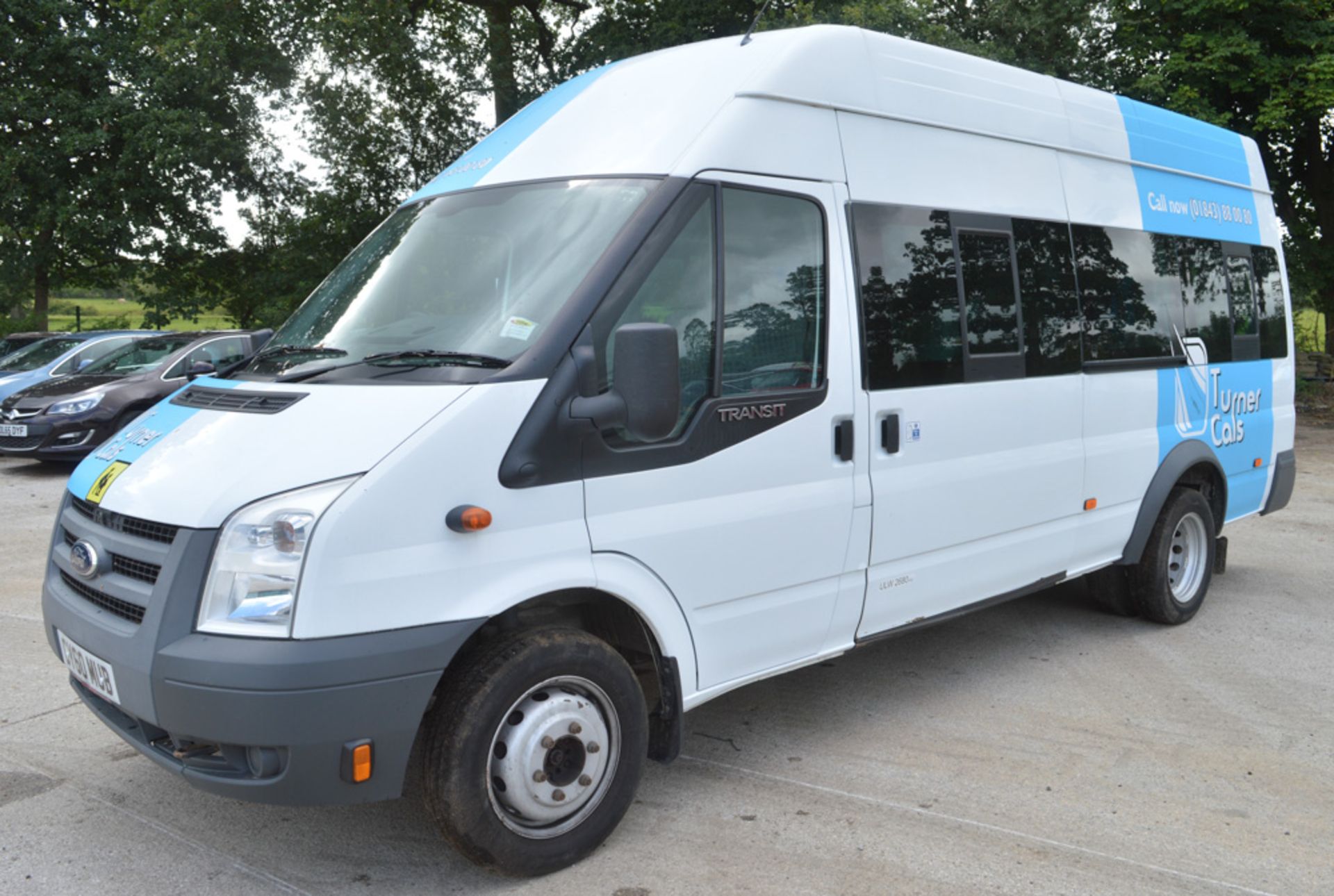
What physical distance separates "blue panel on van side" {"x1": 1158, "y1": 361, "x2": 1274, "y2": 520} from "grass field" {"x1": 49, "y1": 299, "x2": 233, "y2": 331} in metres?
23.3

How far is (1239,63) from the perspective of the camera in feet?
61.5

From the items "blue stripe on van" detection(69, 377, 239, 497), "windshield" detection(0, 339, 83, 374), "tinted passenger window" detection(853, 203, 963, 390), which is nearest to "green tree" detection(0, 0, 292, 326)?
"windshield" detection(0, 339, 83, 374)

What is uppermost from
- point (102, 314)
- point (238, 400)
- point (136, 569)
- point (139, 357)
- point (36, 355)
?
point (102, 314)

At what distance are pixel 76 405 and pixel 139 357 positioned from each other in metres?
1.62

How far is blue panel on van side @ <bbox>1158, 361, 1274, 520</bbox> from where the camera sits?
6117 millimetres

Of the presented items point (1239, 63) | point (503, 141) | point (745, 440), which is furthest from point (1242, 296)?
point (1239, 63)

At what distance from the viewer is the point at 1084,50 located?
19906mm

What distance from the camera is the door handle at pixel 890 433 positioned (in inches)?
172

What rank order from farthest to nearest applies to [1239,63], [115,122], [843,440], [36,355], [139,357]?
1. [115,122]
2. [1239,63]
3. [36,355]
4. [139,357]
5. [843,440]

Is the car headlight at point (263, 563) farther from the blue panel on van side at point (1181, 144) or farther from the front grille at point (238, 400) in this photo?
the blue panel on van side at point (1181, 144)

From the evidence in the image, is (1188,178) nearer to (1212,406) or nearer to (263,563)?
(1212,406)

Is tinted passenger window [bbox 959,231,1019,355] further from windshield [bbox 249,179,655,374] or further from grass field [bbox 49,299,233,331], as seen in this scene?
grass field [bbox 49,299,233,331]

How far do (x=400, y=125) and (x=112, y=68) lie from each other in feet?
20.6

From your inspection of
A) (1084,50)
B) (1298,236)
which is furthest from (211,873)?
(1298,236)
